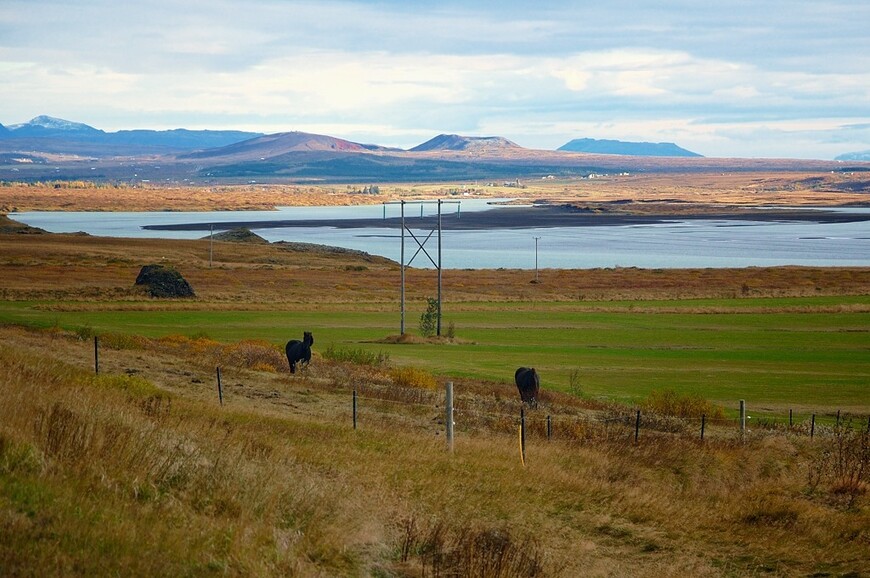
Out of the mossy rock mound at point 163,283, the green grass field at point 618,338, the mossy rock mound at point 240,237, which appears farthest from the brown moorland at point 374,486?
the mossy rock mound at point 240,237

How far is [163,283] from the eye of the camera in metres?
64.2

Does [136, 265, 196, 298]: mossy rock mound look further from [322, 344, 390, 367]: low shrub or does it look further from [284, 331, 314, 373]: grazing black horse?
[284, 331, 314, 373]: grazing black horse

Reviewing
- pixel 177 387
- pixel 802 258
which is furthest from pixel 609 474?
pixel 802 258

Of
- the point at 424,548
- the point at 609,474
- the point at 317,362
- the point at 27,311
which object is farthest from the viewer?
the point at 27,311

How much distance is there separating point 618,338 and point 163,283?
3127cm

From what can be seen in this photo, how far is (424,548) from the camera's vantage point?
959 cm

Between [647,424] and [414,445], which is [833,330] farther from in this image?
[414,445]

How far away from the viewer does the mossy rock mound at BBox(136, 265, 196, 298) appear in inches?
2506

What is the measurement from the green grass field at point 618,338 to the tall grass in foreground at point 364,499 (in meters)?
12.7

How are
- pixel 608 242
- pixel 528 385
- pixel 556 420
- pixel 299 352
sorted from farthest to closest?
pixel 608 242 → pixel 299 352 → pixel 528 385 → pixel 556 420

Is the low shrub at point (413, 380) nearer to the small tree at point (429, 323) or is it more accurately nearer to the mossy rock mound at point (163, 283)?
the small tree at point (429, 323)

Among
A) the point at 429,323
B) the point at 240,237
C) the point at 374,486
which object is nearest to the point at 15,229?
the point at 240,237

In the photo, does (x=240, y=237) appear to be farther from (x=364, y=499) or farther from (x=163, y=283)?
(x=364, y=499)

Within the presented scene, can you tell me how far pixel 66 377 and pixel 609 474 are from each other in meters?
9.24
